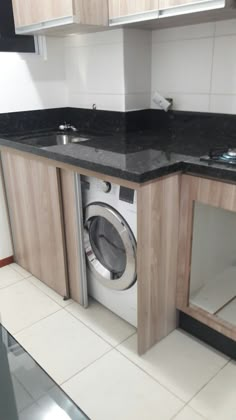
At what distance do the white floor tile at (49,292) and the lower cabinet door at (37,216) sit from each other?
3 cm

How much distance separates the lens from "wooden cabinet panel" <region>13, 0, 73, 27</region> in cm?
163

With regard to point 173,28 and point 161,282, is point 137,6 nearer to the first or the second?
point 173,28

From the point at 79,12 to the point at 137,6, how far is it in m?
0.29

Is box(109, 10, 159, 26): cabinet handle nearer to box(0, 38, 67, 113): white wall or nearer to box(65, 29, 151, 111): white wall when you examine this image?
box(65, 29, 151, 111): white wall

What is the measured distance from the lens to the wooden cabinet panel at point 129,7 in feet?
4.86

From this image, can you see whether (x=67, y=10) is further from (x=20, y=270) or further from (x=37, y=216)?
(x=20, y=270)

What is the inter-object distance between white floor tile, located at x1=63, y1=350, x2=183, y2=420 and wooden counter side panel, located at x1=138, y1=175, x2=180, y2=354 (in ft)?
0.46

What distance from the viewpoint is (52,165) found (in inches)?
65.4

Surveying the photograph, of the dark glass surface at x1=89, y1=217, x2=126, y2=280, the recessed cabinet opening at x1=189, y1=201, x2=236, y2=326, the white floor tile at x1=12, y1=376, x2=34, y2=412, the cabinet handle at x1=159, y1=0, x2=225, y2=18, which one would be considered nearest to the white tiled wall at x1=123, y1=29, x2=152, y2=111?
the cabinet handle at x1=159, y1=0, x2=225, y2=18

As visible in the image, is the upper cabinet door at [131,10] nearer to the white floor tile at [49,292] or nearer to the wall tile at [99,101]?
the wall tile at [99,101]

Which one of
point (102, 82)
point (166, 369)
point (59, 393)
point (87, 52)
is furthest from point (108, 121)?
point (59, 393)

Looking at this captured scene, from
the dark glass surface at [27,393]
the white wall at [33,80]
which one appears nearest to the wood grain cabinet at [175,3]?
the white wall at [33,80]

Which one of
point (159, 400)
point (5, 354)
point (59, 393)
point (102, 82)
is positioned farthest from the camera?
point (102, 82)

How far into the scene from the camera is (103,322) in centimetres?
176
